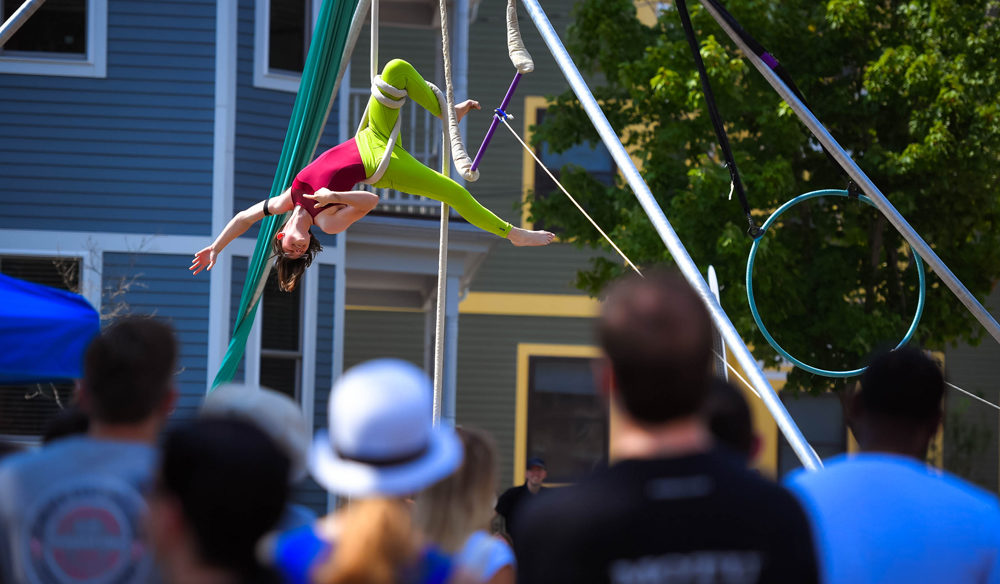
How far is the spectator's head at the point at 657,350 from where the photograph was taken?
5.36 ft

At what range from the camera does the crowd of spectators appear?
1620 millimetres

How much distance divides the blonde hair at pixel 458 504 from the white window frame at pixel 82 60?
808 cm

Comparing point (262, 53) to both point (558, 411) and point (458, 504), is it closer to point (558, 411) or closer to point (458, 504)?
point (558, 411)

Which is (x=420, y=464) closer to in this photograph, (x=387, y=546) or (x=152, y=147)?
(x=387, y=546)

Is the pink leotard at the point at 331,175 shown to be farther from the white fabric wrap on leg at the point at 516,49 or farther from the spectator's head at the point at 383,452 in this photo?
the spectator's head at the point at 383,452

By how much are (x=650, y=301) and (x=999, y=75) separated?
28.8 feet

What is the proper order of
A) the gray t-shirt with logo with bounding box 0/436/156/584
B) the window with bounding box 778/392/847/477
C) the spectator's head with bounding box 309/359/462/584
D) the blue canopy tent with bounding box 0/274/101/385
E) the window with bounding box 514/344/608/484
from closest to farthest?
the spectator's head with bounding box 309/359/462/584
the gray t-shirt with logo with bounding box 0/436/156/584
the blue canopy tent with bounding box 0/274/101/385
the window with bounding box 514/344/608/484
the window with bounding box 778/392/847/477

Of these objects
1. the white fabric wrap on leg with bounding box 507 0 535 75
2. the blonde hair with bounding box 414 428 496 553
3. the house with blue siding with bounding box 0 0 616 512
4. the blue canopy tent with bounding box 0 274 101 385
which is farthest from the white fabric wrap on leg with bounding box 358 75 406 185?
the house with blue siding with bounding box 0 0 616 512

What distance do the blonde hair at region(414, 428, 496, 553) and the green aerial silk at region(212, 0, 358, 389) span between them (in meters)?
4.19

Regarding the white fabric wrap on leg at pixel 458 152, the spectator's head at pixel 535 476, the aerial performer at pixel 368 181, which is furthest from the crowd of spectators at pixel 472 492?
the spectator's head at pixel 535 476

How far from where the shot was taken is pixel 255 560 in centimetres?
165

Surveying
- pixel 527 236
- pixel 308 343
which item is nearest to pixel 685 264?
pixel 527 236

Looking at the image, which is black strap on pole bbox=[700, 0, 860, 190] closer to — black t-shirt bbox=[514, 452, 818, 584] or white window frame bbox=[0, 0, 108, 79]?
black t-shirt bbox=[514, 452, 818, 584]

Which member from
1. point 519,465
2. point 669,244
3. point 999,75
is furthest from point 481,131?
point 669,244
